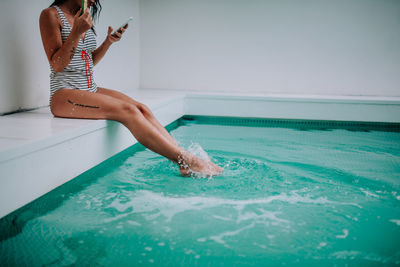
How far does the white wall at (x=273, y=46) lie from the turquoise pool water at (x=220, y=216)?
2.50 metres

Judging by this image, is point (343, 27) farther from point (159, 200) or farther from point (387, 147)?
point (159, 200)

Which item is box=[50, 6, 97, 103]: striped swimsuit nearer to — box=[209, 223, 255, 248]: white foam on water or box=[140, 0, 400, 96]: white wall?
box=[209, 223, 255, 248]: white foam on water

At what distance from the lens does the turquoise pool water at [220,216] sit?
4.95 ft

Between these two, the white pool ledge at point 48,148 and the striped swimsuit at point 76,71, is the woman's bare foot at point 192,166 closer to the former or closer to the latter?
the white pool ledge at point 48,148

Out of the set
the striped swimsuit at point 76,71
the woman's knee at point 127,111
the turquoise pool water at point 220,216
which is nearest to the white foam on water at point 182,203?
the turquoise pool water at point 220,216

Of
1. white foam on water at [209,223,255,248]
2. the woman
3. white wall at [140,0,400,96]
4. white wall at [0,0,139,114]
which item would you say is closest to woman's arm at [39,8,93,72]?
the woman

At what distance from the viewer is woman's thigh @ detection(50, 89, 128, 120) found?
2414 mm

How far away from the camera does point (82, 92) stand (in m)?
2.43

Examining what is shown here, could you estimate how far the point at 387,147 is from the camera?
3.46 meters

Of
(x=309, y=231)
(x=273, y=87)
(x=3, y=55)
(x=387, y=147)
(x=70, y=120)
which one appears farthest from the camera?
(x=273, y=87)

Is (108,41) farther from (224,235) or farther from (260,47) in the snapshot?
(260,47)

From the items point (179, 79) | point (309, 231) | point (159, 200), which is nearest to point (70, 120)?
point (159, 200)

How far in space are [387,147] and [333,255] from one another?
2.31 m

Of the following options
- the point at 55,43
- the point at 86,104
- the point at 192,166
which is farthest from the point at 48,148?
the point at 192,166
